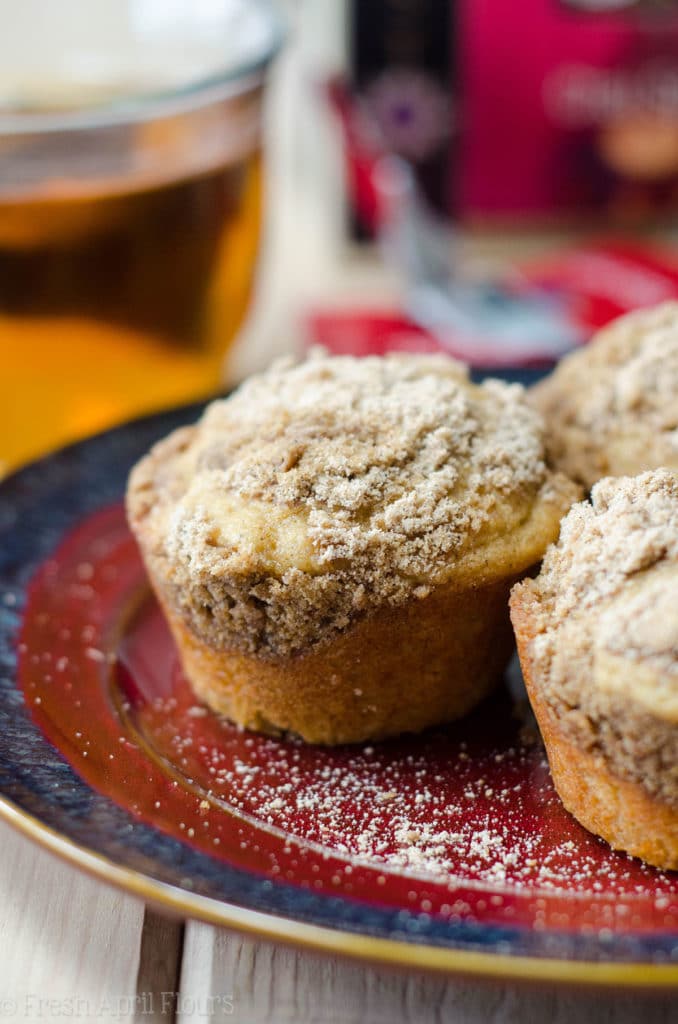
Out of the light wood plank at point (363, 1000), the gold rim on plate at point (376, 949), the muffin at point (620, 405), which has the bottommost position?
the light wood plank at point (363, 1000)

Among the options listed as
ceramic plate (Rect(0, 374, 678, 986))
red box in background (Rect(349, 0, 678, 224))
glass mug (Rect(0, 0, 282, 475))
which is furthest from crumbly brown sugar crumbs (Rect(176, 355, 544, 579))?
red box in background (Rect(349, 0, 678, 224))

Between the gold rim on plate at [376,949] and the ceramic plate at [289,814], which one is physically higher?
the gold rim on plate at [376,949]

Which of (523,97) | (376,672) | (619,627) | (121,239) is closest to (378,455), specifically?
(376,672)

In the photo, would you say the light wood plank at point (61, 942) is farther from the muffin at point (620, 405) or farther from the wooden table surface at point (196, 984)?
the muffin at point (620, 405)

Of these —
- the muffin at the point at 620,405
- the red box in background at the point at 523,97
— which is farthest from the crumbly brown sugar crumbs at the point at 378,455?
the red box in background at the point at 523,97

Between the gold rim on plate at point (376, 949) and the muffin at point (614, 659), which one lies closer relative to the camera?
the gold rim on plate at point (376, 949)

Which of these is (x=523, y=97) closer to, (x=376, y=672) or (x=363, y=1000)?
(x=376, y=672)

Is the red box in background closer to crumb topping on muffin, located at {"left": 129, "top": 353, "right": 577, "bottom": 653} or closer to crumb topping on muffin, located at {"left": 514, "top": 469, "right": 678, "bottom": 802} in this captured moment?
crumb topping on muffin, located at {"left": 129, "top": 353, "right": 577, "bottom": 653}
